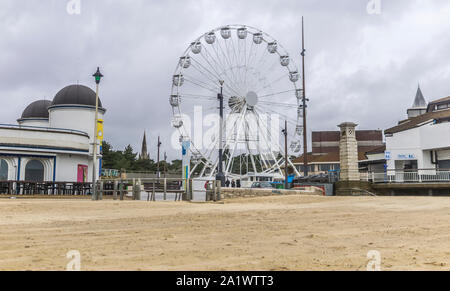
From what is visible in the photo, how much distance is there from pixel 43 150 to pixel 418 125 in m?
31.6

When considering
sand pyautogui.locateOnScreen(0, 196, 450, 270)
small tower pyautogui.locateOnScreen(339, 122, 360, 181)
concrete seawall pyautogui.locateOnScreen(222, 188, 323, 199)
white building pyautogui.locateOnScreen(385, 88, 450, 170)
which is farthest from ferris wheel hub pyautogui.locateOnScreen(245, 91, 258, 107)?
sand pyautogui.locateOnScreen(0, 196, 450, 270)

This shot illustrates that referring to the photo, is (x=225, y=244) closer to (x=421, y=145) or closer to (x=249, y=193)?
(x=249, y=193)

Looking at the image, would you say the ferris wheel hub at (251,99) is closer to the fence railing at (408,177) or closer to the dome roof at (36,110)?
the fence railing at (408,177)

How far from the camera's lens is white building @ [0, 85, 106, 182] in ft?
91.4

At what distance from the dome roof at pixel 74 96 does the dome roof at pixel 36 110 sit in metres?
5.31

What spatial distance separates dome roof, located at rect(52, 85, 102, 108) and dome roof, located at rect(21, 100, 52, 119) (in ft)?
17.4

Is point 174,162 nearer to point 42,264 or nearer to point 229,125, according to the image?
point 229,125

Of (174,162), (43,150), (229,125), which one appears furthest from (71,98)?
(174,162)

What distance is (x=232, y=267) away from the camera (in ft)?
14.8

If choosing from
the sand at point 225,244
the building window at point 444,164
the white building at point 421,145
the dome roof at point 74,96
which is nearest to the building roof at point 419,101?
the white building at point 421,145

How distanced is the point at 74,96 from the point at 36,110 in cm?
735

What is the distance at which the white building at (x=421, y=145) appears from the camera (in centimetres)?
3462

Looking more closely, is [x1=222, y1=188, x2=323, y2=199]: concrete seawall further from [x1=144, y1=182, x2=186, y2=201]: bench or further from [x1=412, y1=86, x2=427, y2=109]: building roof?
[x1=412, y1=86, x2=427, y2=109]: building roof

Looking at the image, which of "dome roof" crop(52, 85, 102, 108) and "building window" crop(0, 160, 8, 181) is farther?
"dome roof" crop(52, 85, 102, 108)
